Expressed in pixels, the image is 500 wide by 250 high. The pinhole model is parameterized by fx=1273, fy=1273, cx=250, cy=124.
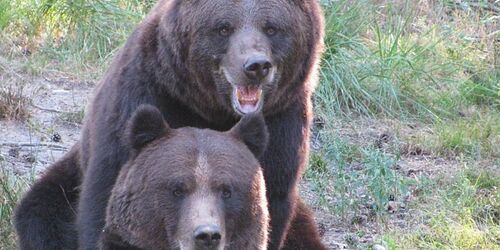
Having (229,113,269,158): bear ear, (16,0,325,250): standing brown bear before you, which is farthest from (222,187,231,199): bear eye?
(16,0,325,250): standing brown bear

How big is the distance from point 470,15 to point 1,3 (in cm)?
449

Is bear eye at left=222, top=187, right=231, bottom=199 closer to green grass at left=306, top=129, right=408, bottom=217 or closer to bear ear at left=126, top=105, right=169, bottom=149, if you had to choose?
bear ear at left=126, top=105, right=169, bottom=149

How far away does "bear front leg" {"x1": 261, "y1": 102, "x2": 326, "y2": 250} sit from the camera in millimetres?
7078

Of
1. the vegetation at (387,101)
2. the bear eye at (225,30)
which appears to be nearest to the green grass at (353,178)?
the vegetation at (387,101)

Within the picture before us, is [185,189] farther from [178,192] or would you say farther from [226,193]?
[226,193]

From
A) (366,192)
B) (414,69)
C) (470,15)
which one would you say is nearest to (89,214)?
(366,192)

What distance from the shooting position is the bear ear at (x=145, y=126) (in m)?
6.22

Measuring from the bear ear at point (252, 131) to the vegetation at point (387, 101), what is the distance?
5.08ft

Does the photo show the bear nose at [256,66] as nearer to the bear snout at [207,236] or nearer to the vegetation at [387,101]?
the bear snout at [207,236]

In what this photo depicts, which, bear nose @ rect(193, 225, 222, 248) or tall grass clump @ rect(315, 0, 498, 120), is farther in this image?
tall grass clump @ rect(315, 0, 498, 120)

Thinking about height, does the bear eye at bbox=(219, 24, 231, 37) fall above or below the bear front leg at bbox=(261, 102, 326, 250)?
above

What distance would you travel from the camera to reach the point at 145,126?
627 centimetres

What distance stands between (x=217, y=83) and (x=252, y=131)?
0.56 metres

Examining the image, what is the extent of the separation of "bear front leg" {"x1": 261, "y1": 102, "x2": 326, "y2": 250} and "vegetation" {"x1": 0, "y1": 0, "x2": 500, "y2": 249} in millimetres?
836
